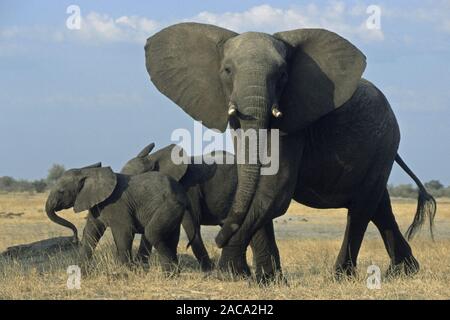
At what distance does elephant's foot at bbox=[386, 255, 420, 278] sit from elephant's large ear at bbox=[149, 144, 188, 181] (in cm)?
375

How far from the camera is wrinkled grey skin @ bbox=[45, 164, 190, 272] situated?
568 inches

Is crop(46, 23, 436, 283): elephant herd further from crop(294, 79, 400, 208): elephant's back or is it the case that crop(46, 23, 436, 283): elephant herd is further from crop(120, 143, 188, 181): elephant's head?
crop(120, 143, 188, 181): elephant's head

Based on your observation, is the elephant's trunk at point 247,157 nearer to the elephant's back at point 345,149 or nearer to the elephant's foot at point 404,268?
A: the elephant's back at point 345,149

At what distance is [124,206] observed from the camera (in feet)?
Answer: 47.8

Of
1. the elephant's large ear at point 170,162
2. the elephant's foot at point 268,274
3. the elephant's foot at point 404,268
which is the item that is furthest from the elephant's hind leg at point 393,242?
the elephant's large ear at point 170,162

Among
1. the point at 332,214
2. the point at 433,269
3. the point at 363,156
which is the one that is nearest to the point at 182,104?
the point at 363,156

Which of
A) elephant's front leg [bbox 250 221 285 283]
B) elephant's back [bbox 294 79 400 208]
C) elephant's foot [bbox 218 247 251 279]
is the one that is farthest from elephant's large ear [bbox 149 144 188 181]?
elephant's foot [bbox 218 247 251 279]

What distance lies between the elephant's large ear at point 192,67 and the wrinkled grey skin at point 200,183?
11.7 ft

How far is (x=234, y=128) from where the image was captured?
11.6 meters

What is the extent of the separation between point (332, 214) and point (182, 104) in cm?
3054

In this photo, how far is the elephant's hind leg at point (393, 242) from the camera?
1536cm

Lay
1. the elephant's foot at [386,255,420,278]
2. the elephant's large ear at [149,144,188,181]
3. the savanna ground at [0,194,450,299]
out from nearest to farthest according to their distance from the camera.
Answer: the savanna ground at [0,194,450,299] < the elephant's foot at [386,255,420,278] < the elephant's large ear at [149,144,188,181]

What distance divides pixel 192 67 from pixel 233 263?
246 cm

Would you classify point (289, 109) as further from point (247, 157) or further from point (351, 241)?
point (351, 241)
